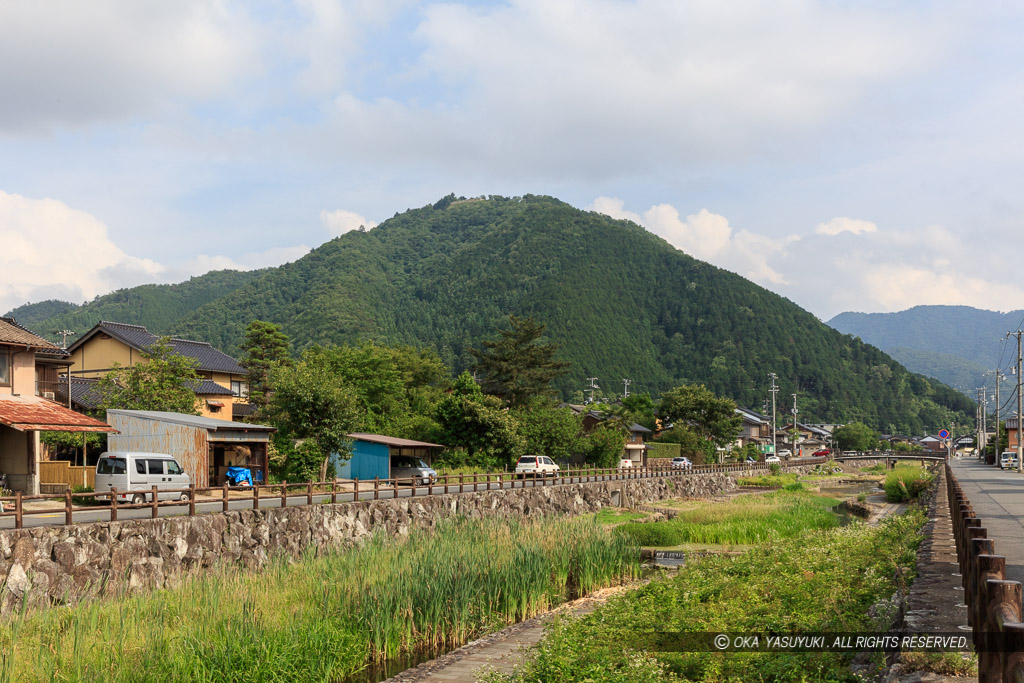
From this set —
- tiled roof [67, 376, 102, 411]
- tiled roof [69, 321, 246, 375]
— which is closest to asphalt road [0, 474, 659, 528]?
tiled roof [67, 376, 102, 411]

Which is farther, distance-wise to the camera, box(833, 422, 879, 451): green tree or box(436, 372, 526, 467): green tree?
box(833, 422, 879, 451): green tree

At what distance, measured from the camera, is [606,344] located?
490 ft

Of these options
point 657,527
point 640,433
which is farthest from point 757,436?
point 657,527

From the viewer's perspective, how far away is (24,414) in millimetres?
28078

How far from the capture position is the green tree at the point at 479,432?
164ft

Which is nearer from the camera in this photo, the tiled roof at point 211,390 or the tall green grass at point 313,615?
the tall green grass at point 313,615

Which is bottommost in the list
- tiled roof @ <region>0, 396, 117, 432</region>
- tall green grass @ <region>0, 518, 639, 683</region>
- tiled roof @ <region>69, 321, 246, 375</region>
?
tall green grass @ <region>0, 518, 639, 683</region>

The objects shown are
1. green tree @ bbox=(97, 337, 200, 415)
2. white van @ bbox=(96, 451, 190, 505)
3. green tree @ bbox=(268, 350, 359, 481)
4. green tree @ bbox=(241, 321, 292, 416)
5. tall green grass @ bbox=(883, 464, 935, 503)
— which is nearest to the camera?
white van @ bbox=(96, 451, 190, 505)

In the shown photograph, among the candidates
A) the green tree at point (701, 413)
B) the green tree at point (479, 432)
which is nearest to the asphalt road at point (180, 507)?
the green tree at point (479, 432)

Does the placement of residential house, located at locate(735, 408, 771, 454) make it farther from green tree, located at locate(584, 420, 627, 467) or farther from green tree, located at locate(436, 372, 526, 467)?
green tree, located at locate(436, 372, 526, 467)

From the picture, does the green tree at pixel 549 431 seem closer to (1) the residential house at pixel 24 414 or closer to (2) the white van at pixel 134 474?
(1) the residential house at pixel 24 414

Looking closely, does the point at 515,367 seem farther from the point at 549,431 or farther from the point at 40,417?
the point at 40,417

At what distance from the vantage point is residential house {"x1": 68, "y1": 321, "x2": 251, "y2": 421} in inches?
2084

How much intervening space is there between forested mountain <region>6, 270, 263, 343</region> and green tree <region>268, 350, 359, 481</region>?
9670cm
